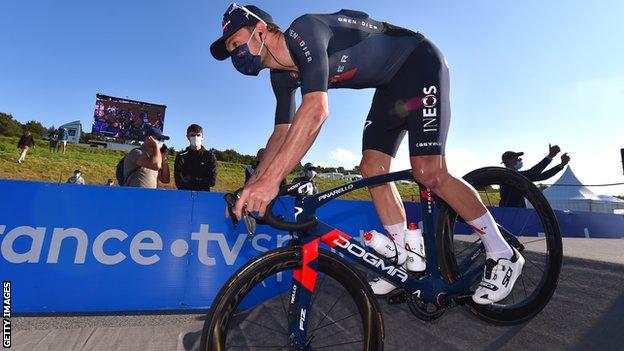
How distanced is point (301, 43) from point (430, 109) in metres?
0.93

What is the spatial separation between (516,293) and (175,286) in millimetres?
3622

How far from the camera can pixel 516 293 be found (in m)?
2.87

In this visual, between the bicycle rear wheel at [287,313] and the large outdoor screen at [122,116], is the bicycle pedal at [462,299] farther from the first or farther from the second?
the large outdoor screen at [122,116]

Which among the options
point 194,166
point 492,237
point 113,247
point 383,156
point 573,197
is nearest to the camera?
point 492,237

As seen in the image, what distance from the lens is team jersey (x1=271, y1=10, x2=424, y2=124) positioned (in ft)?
6.23

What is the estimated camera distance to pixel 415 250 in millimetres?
2395

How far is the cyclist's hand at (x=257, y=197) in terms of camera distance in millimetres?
1689

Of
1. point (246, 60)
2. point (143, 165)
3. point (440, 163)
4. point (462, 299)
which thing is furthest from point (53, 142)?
point (462, 299)

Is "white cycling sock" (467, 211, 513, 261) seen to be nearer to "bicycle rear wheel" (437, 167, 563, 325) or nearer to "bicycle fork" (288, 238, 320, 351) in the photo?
"bicycle rear wheel" (437, 167, 563, 325)

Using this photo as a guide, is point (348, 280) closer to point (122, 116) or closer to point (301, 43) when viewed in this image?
point (301, 43)

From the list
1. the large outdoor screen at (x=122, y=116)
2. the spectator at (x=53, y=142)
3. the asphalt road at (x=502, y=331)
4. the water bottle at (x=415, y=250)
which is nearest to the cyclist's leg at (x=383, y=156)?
the water bottle at (x=415, y=250)

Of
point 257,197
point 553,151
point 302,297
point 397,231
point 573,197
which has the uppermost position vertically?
point 553,151

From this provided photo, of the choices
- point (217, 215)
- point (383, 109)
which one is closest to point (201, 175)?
point (217, 215)

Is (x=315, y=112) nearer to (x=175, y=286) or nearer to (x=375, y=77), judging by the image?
(x=375, y=77)
